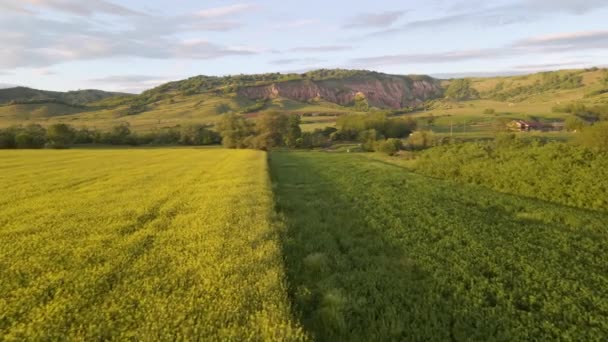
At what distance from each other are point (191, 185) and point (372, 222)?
1210 centimetres

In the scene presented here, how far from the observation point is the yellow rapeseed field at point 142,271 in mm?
7207

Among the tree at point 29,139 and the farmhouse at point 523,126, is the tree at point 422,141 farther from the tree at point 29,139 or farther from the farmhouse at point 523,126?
the tree at point 29,139

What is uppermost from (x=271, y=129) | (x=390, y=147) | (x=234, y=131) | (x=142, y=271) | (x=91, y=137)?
(x=142, y=271)

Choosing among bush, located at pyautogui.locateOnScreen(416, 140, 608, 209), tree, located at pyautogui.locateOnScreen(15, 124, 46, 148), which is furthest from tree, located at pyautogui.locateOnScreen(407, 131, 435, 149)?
tree, located at pyautogui.locateOnScreen(15, 124, 46, 148)

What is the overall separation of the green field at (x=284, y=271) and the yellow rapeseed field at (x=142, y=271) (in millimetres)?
42

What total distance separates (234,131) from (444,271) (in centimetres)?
8957

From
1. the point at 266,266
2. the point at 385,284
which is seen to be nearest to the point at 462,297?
the point at 385,284

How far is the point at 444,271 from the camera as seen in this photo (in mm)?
12492

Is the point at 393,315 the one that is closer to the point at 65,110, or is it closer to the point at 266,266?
the point at 266,266

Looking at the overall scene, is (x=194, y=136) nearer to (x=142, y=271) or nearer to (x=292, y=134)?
(x=292, y=134)

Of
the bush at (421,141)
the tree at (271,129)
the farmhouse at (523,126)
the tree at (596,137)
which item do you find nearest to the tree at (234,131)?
the tree at (271,129)

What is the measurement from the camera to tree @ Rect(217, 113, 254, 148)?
96.1 m

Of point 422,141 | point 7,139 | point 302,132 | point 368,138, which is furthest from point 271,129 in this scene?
point 7,139

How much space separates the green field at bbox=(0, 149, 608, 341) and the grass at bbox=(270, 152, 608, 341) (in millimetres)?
55
